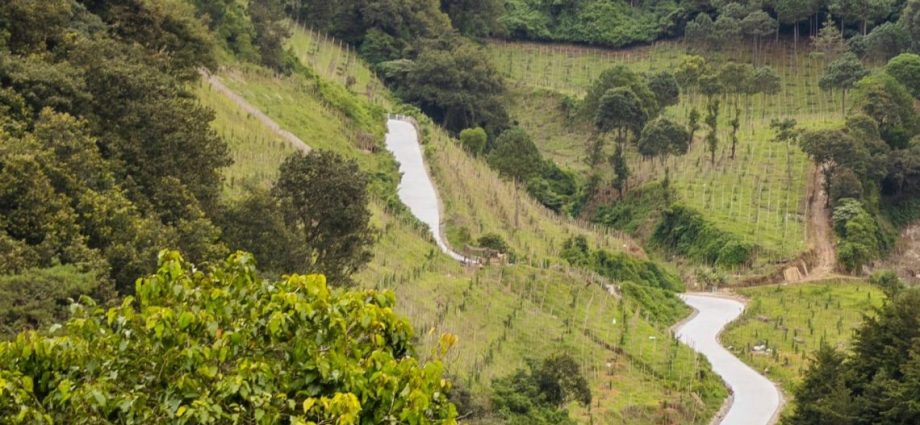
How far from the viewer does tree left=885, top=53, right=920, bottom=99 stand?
56062mm

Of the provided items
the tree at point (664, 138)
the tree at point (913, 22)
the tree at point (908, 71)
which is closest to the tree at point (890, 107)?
the tree at point (908, 71)

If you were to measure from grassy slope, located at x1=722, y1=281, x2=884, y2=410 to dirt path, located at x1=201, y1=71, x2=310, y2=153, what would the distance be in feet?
54.2

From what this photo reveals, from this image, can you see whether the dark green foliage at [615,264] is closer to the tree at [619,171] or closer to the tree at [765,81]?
the tree at [619,171]

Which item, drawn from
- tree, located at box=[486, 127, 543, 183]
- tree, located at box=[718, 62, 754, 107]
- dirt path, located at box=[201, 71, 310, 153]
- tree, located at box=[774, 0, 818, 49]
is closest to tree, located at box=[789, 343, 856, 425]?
dirt path, located at box=[201, 71, 310, 153]

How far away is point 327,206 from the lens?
22.3 m

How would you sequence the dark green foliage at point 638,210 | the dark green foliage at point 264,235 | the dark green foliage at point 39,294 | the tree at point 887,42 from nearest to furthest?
1. the dark green foliage at point 39,294
2. the dark green foliage at point 264,235
3. the dark green foliage at point 638,210
4. the tree at point 887,42

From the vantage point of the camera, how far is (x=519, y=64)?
232ft

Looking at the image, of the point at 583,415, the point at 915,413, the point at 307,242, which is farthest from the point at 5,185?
the point at 915,413

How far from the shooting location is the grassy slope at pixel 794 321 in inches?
1236

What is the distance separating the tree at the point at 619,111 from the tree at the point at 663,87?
5.48 metres

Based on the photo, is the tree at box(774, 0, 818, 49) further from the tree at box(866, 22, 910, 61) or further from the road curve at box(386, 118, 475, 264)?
the road curve at box(386, 118, 475, 264)

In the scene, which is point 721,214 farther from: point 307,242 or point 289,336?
point 289,336

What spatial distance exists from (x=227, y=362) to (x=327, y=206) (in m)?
14.7

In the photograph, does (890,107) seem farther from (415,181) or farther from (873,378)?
(873,378)
